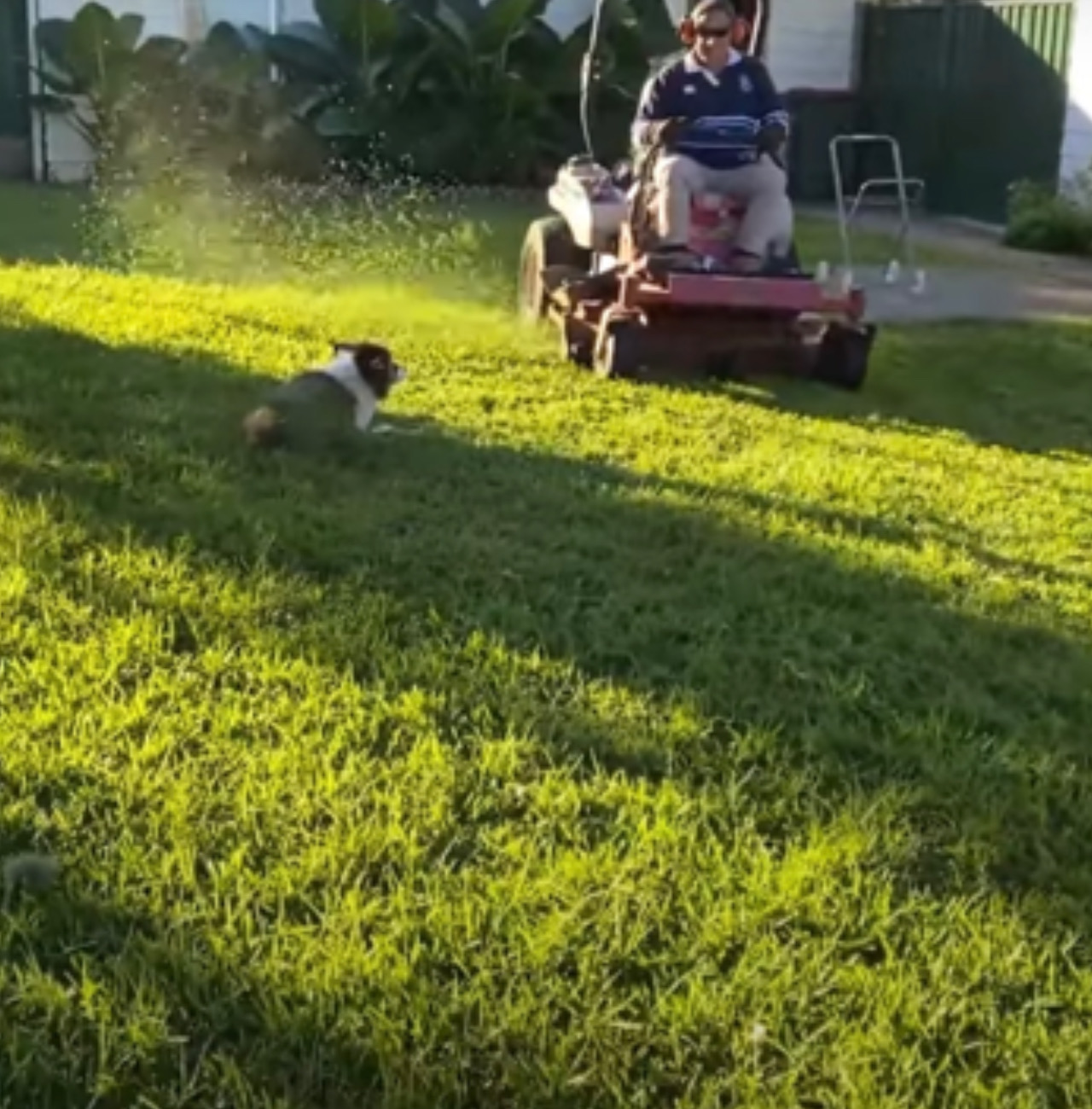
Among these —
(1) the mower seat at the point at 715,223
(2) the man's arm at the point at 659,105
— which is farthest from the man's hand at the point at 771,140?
(2) the man's arm at the point at 659,105

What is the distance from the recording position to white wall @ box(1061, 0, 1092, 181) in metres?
13.2

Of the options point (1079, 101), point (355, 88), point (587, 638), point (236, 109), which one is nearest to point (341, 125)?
point (355, 88)

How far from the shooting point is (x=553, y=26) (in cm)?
1577

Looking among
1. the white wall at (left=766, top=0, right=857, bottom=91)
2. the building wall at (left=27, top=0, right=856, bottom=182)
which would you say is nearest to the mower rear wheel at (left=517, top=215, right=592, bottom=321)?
the building wall at (left=27, top=0, right=856, bottom=182)

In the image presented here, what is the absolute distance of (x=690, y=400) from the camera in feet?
19.8

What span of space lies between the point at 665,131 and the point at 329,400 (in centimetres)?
223

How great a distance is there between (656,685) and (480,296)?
558 centimetres

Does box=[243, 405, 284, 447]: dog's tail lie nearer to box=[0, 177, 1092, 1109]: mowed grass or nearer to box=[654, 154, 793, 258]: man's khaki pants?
box=[0, 177, 1092, 1109]: mowed grass

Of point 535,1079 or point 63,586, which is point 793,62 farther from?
point 535,1079

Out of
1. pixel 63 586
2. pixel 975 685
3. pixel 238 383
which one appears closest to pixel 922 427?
pixel 238 383

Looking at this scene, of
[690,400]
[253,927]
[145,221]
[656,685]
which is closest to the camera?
[253,927]

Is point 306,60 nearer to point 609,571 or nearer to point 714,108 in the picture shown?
point 714,108

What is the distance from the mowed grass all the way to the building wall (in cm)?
1018

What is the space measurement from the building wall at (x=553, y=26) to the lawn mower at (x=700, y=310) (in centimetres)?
767
